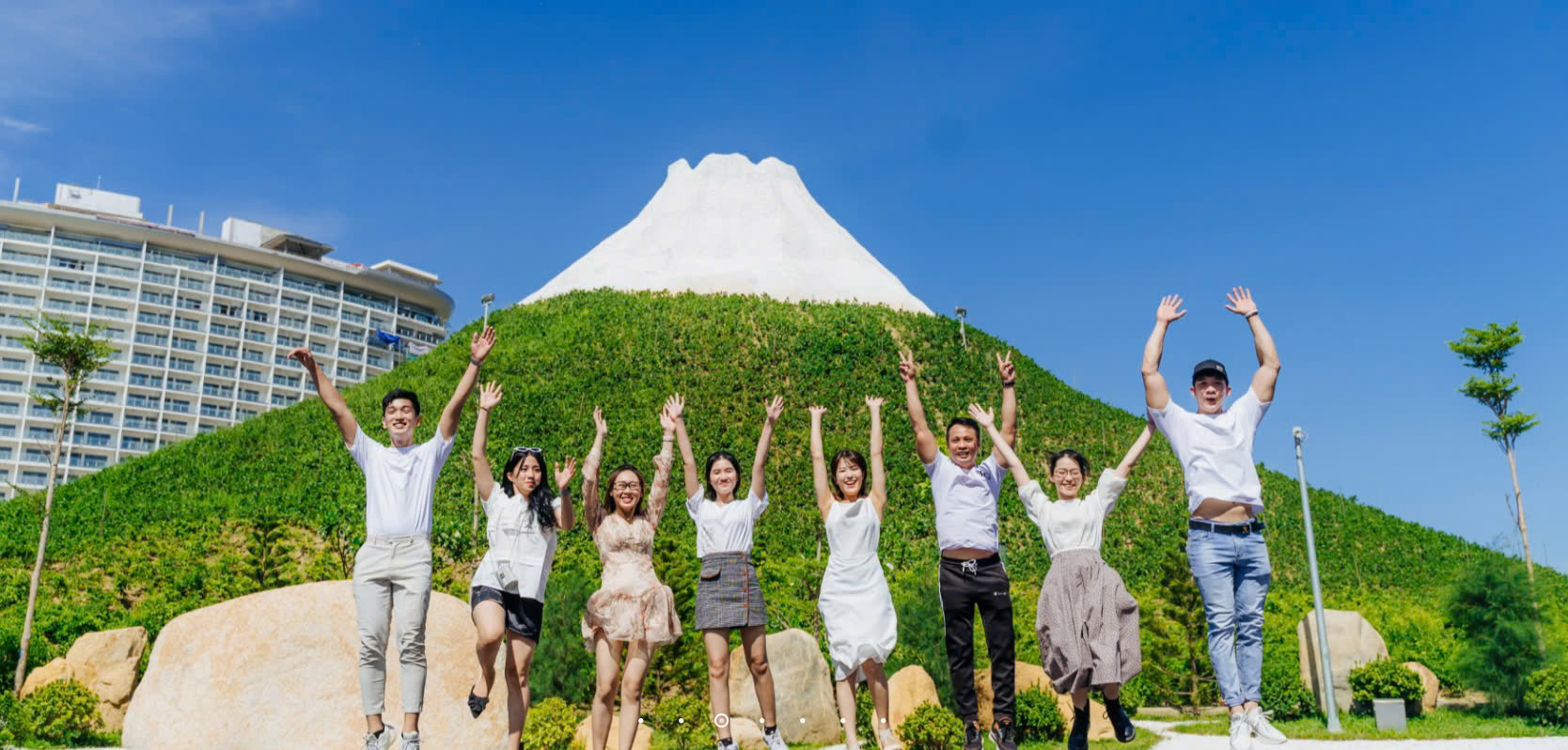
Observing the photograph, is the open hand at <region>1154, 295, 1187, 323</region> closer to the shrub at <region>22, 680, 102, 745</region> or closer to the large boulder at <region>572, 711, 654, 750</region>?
the large boulder at <region>572, 711, 654, 750</region>

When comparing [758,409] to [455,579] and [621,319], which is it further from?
[455,579]

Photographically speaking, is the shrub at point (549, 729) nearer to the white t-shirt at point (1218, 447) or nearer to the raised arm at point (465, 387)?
the raised arm at point (465, 387)

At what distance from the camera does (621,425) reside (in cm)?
3419

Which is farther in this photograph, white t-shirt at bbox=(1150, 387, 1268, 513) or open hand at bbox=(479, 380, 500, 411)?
open hand at bbox=(479, 380, 500, 411)

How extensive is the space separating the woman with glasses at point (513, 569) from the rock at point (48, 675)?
8.57m

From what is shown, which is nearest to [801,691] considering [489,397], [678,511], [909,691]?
[909,691]

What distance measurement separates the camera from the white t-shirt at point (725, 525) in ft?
21.5

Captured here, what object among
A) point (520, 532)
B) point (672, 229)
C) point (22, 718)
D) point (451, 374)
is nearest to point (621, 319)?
point (451, 374)

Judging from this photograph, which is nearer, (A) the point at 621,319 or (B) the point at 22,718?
(B) the point at 22,718

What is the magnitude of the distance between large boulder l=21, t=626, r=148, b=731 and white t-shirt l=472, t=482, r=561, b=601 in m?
8.31

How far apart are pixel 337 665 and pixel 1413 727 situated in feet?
36.9

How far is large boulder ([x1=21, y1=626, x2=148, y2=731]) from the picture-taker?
11680 millimetres

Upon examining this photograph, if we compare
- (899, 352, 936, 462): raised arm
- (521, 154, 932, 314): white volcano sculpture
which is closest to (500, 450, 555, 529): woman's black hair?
(899, 352, 936, 462): raised arm

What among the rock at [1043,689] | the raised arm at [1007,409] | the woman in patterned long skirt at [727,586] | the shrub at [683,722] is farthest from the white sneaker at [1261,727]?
the shrub at [683,722]
